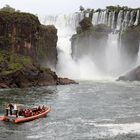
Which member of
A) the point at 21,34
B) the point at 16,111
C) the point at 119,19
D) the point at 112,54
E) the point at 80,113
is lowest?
the point at 80,113

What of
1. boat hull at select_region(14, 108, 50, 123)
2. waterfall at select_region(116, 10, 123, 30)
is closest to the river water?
boat hull at select_region(14, 108, 50, 123)

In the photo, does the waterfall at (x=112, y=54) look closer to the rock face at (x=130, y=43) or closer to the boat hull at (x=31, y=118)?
the rock face at (x=130, y=43)

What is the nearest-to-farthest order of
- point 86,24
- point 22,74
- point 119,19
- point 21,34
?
point 22,74 < point 21,34 < point 86,24 < point 119,19

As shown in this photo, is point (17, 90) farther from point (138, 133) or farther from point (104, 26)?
point (104, 26)

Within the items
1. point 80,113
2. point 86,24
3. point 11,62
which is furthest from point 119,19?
point 80,113

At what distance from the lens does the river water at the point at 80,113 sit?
56000mm

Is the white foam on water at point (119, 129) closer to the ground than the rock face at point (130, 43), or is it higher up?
closer to the ground

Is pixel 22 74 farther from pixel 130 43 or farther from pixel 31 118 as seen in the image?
pixel 130 43

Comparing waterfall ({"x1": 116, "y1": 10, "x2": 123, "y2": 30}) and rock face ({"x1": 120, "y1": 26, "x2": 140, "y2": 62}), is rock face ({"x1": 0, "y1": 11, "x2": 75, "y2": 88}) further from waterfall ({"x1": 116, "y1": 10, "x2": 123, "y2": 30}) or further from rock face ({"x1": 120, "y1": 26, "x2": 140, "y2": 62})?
waterfall ({"x1": 116, "y1": 10, "x2": 123, "y2": 30})

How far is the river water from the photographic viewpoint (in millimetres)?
56000

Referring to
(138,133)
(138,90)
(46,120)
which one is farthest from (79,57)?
(138,133)

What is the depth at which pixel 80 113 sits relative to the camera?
69688mm

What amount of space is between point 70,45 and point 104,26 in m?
12.3

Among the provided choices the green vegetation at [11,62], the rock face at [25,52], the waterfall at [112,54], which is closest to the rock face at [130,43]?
the waterfall at [112,54]
